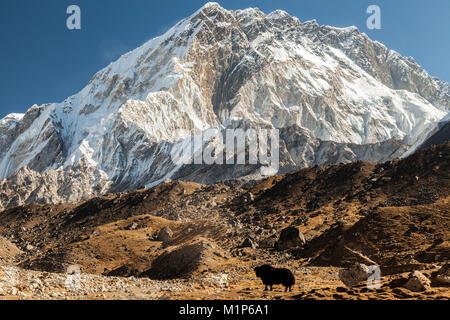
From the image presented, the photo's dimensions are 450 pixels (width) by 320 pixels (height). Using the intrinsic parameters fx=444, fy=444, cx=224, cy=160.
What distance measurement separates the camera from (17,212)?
100 m

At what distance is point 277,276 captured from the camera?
65.1ft

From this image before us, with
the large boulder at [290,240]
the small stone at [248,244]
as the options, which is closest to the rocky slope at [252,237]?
the small stone at [248,244]

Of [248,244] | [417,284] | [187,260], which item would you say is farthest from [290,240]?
[417,284]

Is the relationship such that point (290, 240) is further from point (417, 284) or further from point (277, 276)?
point (417, 284)

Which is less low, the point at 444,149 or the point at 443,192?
the point at 444,149

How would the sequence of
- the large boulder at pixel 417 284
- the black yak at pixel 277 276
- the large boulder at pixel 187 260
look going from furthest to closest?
the large boulder at pixel 187 260
the black yak at pixel 277 276
the large boulder at pixel 417 284

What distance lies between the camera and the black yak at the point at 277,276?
19.4 metres

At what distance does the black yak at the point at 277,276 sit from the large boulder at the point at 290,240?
24.3 metres

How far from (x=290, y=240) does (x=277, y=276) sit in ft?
82.6

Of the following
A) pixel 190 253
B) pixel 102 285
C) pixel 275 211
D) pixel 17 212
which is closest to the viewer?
pixel 102 285

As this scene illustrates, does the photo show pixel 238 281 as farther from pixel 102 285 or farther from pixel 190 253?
pixel 190 253

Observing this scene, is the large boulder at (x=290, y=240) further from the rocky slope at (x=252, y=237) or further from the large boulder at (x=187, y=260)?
the large boulder at (x=187, y=260)
